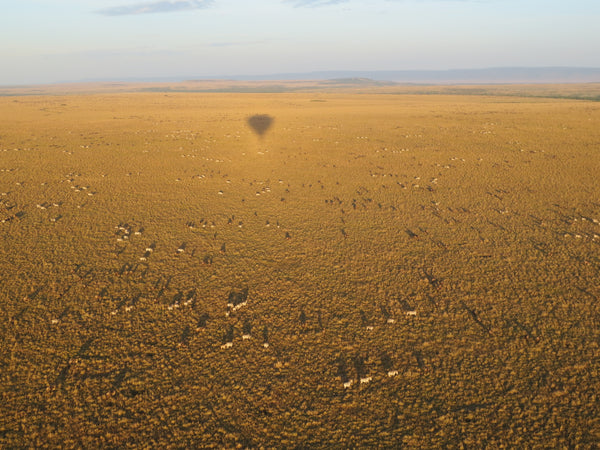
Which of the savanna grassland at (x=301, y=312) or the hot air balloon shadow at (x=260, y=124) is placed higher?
the hot air balloon shadow at (x=260, y=124)

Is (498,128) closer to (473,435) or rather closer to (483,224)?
(483,224)

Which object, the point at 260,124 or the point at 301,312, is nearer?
the point at 301,312

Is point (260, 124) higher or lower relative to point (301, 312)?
higher

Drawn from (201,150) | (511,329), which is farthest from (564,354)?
(201,150)

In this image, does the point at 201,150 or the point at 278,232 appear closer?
the point at 278,232
